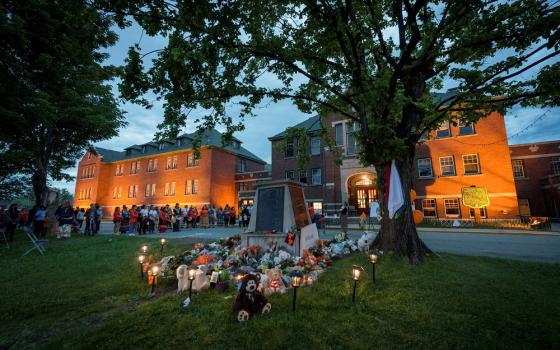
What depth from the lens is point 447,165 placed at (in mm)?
22688

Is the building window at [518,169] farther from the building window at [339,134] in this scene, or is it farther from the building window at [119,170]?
the building window at [119,170]

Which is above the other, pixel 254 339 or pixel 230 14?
pixel 230 14

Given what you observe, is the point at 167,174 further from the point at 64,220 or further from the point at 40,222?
the point at 40,222

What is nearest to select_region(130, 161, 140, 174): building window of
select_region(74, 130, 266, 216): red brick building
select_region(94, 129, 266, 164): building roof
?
select_region(74, 130, 266, 216): red brick building

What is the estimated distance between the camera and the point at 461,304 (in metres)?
4.09

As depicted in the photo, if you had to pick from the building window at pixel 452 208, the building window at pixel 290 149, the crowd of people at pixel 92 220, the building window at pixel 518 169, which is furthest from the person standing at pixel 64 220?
the building window at pixel 518 169

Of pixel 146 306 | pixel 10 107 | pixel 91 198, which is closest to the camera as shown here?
pixel 146 306

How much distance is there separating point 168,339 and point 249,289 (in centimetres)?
123

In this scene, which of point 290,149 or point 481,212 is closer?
point 481,212

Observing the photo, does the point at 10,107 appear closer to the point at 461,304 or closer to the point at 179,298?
the point at 179,298

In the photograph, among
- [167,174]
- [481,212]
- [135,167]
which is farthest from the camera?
[135,167]

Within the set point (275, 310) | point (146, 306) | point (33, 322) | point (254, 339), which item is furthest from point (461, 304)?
point (33, 322)

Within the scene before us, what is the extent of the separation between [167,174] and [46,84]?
24726 millimetres

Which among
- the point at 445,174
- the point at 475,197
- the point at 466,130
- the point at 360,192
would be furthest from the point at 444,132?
the point at 360,192
